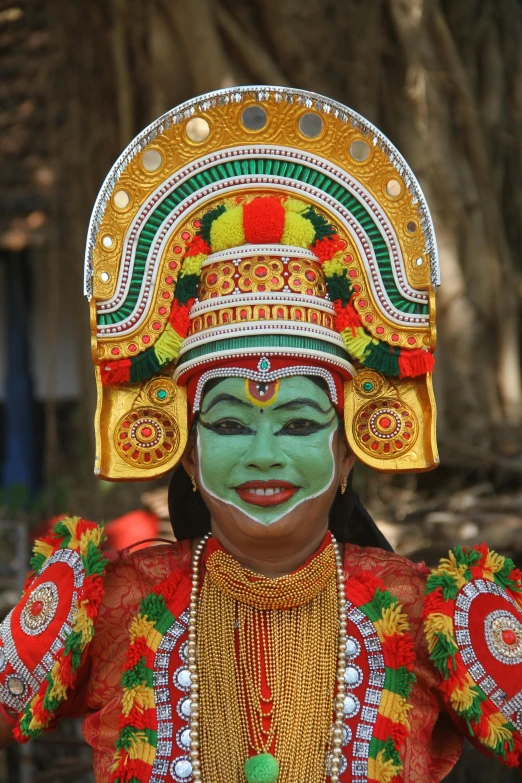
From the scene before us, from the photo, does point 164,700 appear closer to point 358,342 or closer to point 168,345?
point 168,345

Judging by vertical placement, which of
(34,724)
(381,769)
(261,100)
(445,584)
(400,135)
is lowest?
(381,769)

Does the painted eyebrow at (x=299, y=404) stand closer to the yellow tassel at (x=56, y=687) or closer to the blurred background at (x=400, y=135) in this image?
the yellow tassel at (x=56, y=687)

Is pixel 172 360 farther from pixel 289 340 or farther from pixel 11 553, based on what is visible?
pixel 11 553

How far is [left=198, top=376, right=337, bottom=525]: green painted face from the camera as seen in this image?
2.62m

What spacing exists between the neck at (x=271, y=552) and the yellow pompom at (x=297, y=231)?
68cm

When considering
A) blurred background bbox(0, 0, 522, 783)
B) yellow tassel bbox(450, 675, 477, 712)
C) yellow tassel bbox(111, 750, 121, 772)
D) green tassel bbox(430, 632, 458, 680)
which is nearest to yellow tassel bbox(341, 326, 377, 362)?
green tassel bbox(430, 632, 458, 680)

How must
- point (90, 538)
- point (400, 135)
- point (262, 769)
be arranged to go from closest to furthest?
1. point (262, 769)
2. point (90, 538)
3. point (400, 135)

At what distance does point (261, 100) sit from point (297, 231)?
33 cm

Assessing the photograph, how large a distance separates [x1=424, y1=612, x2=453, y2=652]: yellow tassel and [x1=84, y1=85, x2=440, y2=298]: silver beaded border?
781 millimetres

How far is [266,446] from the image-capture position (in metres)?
2.61

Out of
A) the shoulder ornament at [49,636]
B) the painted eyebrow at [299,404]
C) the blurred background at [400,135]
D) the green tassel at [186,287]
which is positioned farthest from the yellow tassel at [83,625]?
the blurred background at [400,135]

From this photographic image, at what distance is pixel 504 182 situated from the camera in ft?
20.4

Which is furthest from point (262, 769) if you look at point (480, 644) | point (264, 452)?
point (264, 452)

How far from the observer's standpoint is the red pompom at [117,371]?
2.76 m
